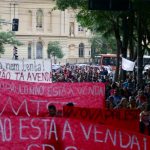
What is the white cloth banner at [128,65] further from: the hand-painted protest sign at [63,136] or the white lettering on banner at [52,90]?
the hand-painted protest sign at [63,136]

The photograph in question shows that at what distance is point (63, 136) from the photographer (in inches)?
250

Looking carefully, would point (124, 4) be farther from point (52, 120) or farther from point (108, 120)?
point (52, 120)

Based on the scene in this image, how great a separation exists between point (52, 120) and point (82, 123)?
304mm

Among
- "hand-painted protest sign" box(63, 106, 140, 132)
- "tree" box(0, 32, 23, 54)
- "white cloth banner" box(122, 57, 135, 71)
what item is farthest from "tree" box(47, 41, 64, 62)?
"hand-painted protest sign" box(63, 106, 140, 132)

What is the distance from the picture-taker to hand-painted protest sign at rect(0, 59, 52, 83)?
711 inches

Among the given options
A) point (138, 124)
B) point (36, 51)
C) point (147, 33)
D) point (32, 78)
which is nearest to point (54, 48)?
point (36, 51)

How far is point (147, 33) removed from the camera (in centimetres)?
2806

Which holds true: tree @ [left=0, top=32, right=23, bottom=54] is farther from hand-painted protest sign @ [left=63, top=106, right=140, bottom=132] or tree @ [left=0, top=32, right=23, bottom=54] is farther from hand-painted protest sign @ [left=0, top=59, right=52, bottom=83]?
hand-painted protest sign @ [left=63, top=106, right=140, bottom=132]

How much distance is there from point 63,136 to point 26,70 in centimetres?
1253

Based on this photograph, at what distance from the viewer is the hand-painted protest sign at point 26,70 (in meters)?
18.1

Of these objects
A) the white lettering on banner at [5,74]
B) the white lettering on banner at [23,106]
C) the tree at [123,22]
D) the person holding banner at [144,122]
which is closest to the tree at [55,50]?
the tree at [123,22]

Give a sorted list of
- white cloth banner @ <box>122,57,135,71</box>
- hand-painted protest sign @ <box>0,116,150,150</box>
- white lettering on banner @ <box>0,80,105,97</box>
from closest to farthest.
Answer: hand-painted protest sign @ <box>0,116,150,150</box> < white lettering on banner @ <box>0,80,105,97</box> < white cloth banner @ <box>122,57,135,71</box>

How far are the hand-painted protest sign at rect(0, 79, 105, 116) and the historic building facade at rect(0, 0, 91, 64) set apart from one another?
72.4 meters

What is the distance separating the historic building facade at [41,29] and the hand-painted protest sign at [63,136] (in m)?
81.4
